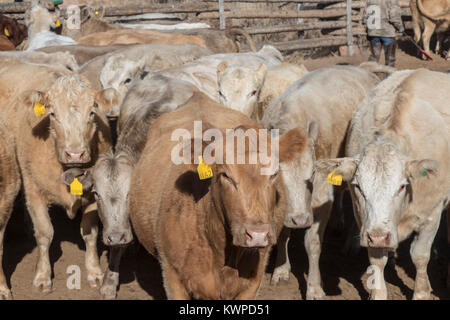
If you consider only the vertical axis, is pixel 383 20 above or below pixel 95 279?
above

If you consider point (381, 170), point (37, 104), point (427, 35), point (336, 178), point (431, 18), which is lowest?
point (427, 35)

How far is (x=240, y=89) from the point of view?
680cm

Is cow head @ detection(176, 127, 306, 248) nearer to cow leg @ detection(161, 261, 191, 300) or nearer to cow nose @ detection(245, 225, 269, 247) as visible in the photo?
cow nose @ detection(245, 225, 269, 247)

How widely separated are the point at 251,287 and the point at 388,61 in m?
8.48

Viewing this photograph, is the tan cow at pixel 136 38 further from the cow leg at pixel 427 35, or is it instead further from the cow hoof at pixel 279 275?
the cow leg at pixel 427 35

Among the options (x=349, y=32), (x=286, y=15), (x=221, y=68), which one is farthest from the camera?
(x=349, y=32)

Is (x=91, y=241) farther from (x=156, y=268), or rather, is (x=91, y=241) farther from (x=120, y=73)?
(x=120, y=73)

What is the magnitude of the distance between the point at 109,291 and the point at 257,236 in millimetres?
2506

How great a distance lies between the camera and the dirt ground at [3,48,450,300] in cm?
563

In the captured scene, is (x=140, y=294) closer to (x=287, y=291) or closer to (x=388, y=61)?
(x=287, y=291)

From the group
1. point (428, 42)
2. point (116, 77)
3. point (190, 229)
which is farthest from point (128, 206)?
point (428, 42)

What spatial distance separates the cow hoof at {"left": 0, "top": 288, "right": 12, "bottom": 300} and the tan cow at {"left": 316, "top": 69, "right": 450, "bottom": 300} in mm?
2740

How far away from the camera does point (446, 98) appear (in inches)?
222

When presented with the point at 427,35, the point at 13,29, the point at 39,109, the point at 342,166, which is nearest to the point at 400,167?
the point at 342,166
